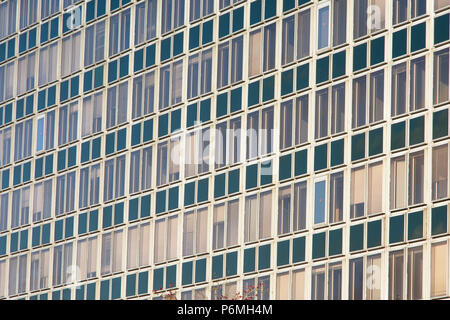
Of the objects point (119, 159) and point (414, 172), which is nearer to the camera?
point (414, 172)

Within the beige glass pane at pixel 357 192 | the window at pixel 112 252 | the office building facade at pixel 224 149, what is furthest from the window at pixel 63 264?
the beige glass pane at pixel 357 192

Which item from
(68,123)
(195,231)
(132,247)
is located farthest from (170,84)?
(68,123)

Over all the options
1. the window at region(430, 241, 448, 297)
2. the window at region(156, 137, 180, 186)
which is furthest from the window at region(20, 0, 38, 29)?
the window at region(430, 241, 448, 297)

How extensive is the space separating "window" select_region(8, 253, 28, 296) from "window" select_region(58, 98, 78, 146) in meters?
7.30

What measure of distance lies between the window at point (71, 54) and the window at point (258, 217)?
20.0 meters

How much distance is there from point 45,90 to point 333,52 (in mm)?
27842

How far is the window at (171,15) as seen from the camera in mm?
77062

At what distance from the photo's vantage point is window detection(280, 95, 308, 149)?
2623 inches

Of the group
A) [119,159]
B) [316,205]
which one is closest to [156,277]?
[119,159]

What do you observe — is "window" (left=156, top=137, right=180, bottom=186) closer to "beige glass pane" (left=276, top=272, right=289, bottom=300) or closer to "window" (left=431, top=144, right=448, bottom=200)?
"beige glass pane" (left=276, top=272, right=289, bottom=300)

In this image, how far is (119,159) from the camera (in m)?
80.4
